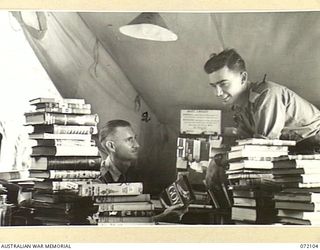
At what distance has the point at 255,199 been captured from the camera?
2.80 feet

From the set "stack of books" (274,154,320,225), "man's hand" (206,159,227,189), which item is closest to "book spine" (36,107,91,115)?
"man's hand" (206,159,227,189)

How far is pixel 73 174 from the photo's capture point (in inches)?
33.8

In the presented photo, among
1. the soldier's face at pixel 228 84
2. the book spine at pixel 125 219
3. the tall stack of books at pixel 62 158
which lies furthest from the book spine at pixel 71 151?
the soldier's face at pixel 228 84

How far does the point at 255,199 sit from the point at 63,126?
1.07ft

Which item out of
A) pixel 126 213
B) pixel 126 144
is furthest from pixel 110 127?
pixel 126 213

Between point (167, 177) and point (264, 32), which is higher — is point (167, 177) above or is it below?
below

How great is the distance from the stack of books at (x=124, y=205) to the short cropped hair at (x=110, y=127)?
0.08 metres

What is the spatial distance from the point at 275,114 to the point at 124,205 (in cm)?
28

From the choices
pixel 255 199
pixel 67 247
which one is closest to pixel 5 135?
pixel 67 247

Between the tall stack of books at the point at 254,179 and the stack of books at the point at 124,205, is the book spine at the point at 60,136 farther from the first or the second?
the tall stack of books at the point at 254,179

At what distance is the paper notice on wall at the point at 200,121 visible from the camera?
86cm

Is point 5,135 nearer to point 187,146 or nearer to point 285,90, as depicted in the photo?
point 187,146

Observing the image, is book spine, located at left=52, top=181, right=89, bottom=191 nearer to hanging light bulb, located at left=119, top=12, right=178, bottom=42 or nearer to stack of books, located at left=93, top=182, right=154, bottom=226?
stack of books, located at left=93, top=182, right=154, bottom=226

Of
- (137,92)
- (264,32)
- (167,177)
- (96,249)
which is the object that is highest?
(264,32)
